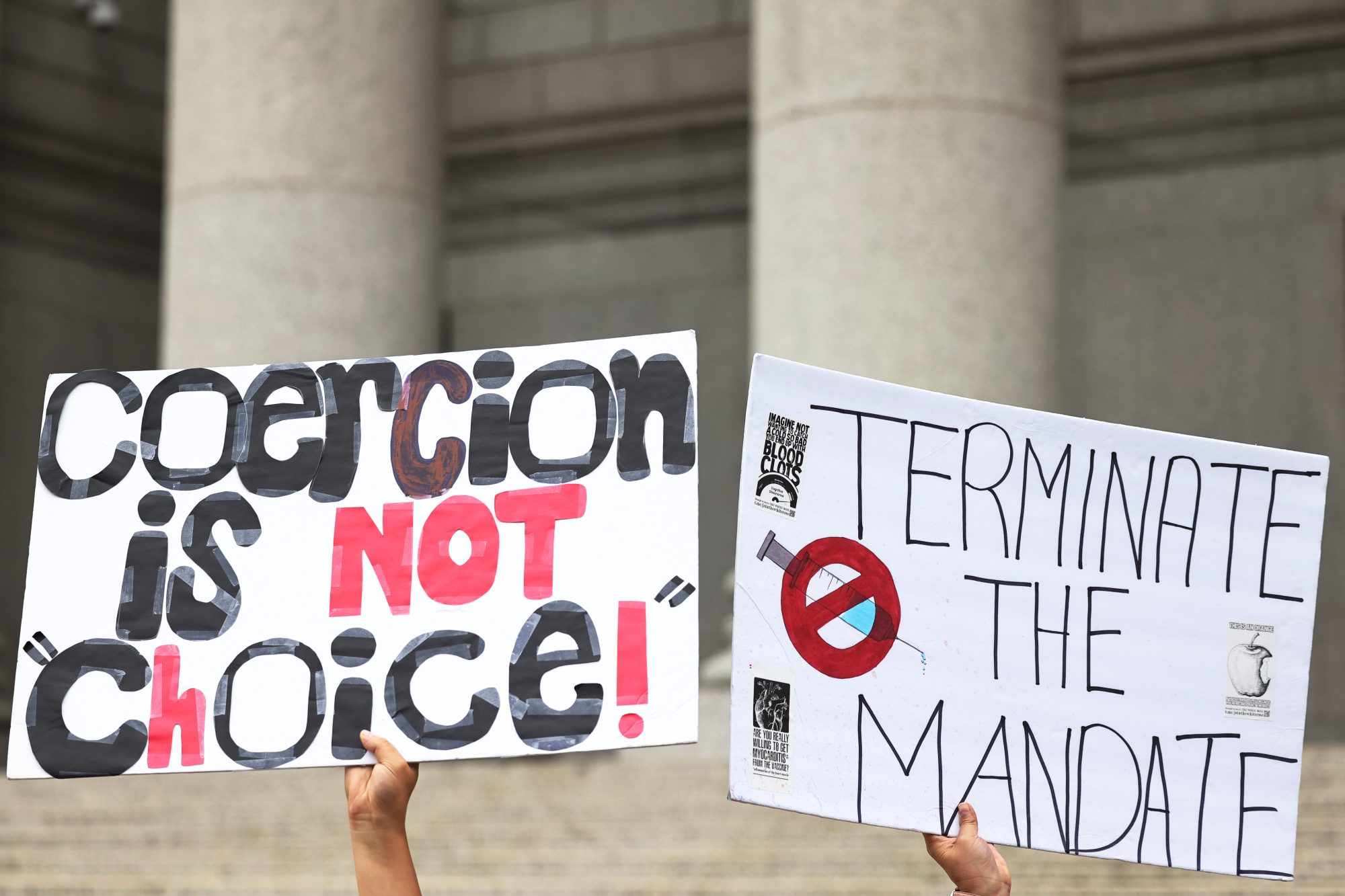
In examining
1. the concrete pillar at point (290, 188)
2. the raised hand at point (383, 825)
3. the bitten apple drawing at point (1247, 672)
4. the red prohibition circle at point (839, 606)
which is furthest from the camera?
the concrete pillar at point (290, 188)

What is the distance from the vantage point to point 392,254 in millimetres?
12703

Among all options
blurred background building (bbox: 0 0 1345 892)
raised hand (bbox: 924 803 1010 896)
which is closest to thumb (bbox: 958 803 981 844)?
raised hand (bbox: 924 803 1010 896)

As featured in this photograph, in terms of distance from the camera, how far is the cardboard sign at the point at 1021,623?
3830mm

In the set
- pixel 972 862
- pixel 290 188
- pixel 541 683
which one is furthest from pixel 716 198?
pixel 972 862

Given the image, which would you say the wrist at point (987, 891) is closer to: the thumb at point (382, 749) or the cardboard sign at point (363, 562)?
the cardboard sign at point (363, 562)

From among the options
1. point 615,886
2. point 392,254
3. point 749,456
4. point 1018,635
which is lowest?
point 615,886

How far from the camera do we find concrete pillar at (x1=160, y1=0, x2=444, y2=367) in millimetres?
12250

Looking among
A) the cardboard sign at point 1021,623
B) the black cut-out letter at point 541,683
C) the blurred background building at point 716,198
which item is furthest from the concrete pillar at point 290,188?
the cardboard sign at point 1021,623

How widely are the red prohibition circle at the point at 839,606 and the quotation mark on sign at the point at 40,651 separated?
1.78 meters

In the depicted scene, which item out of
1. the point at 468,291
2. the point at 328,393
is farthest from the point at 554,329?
the point at 328,393

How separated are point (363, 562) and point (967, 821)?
58.9 inches

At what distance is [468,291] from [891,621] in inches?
594

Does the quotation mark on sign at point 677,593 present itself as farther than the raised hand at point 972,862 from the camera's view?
Yes

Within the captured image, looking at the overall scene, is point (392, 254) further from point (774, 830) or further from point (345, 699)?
point (345, 699)
